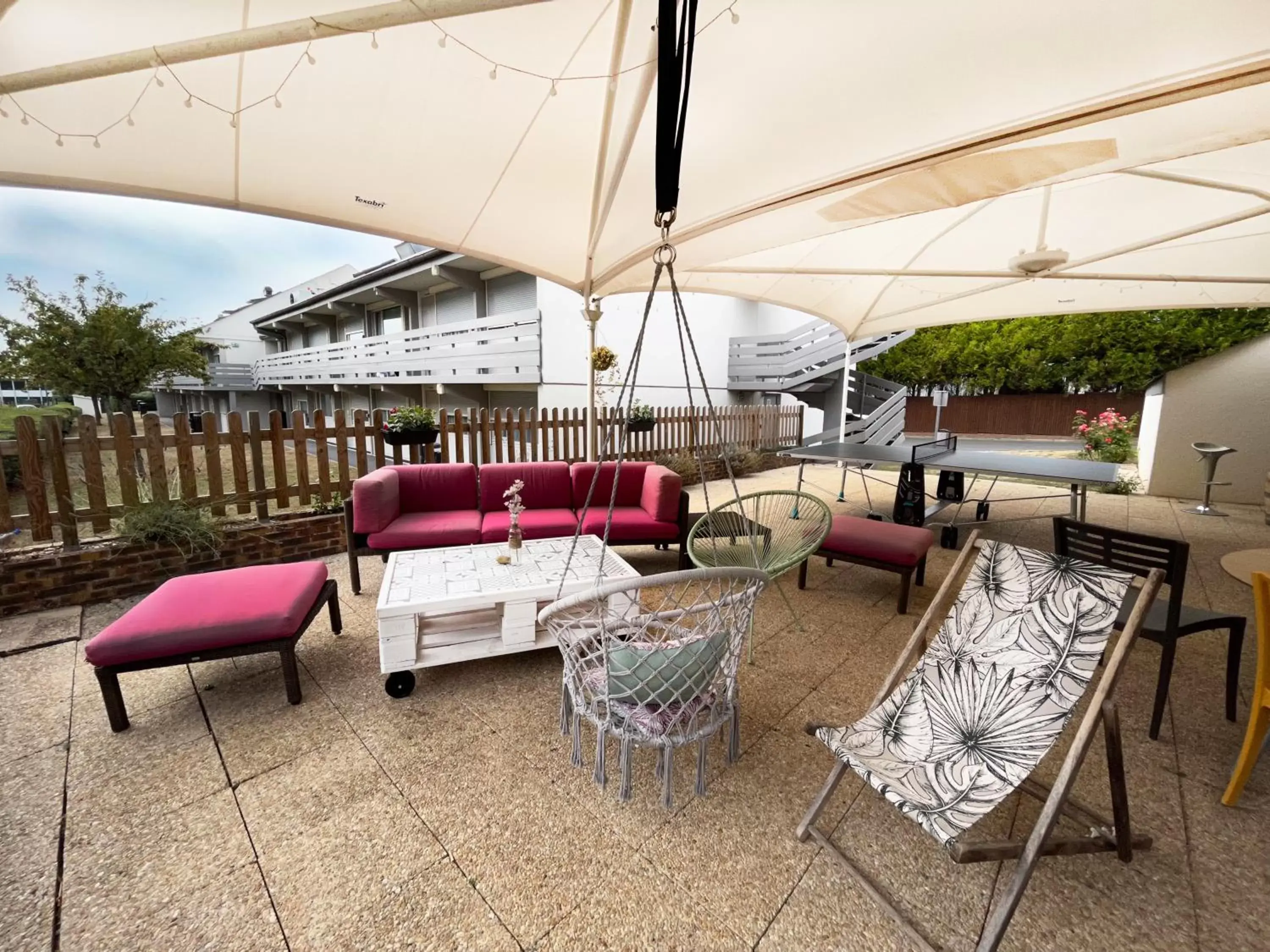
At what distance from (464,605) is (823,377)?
11.1 metres

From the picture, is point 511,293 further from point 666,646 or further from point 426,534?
point 666,646

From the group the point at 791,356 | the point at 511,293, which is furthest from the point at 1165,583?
the point at 511,293

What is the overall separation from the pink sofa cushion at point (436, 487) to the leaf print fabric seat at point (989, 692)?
3.47m

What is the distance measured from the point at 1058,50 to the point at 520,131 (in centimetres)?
253

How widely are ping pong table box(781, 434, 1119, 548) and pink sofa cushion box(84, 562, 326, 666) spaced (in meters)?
4.59

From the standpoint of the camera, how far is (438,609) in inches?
95.4

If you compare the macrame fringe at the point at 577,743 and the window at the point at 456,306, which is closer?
the macrame fringe at the point at 577,743

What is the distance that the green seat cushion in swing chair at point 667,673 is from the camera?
1.67 m

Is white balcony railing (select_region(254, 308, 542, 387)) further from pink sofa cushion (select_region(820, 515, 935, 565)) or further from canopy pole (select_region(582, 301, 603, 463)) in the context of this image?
pink sofa cushion (select_region(820, 515, 935, 565))

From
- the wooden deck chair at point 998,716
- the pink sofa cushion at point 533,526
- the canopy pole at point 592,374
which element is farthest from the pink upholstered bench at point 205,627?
the canopy pole at point 592,374

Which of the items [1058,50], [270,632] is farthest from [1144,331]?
[270,632]

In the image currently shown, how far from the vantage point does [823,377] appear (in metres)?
11.6

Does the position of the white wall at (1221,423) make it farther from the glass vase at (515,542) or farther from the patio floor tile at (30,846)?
the patio floor tile at (30,846)

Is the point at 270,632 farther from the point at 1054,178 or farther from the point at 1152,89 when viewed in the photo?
the point at 1054,178
